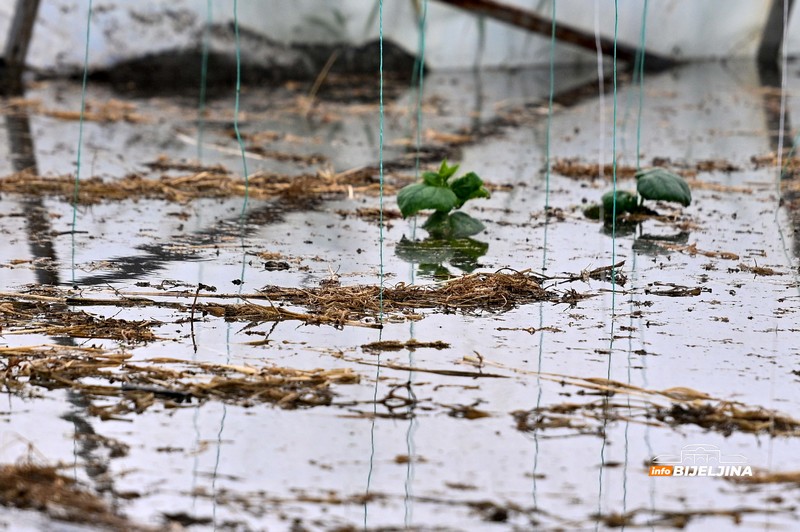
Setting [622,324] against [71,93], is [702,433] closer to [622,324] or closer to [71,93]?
[622,324]

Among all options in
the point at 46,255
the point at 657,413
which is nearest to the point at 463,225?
the point at 46,255

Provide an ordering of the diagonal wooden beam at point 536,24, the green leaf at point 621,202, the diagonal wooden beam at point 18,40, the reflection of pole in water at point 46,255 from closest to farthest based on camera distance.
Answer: the reflection of pole in water at point 46,255, the green leaf at point 621,202, the diagonal wooden beam at point 18,40, the diagonal wooden beam at point 536,24

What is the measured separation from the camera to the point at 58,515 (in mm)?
2357

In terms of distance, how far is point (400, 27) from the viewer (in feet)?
38.7

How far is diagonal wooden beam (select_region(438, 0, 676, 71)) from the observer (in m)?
11.9

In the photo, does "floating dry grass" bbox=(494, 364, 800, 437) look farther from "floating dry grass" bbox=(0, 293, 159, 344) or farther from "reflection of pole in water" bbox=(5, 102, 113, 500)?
"floating dry grass" bbox=(0, 293, 159, 344)

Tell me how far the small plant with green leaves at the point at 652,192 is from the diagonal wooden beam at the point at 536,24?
6772mm

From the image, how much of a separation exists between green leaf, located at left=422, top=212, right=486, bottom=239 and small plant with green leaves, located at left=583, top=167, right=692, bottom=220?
630 millimetres

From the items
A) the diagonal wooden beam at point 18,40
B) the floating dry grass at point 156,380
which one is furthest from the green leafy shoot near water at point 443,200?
the diagonal wooden beam at point 18,40

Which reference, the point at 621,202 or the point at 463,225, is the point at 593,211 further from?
the point at 463,225

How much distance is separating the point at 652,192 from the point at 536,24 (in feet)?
25.0

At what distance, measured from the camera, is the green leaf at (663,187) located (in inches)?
197

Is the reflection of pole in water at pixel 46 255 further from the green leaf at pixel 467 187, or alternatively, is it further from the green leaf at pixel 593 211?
the green leaf at pixel 593 211

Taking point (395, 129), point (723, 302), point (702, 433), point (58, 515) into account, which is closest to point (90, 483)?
point (58, 515)
